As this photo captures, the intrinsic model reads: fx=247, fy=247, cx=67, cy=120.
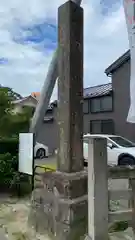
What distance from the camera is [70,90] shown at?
11.5ft

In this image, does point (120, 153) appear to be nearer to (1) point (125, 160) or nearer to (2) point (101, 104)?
(1) point (125, 160)

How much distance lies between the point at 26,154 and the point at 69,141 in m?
2.13

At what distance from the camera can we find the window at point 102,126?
13.4m

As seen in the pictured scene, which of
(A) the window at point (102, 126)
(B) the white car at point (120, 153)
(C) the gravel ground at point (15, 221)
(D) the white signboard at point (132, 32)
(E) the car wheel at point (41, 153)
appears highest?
(D) the white signboard at point (132, 32)

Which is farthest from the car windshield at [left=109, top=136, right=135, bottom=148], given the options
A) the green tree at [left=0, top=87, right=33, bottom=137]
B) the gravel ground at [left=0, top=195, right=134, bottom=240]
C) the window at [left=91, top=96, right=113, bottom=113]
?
the gravel ground at [left=0, top=195, right=134, bottom=240]

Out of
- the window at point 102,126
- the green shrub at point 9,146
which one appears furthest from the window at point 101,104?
the green shrub at point 9,146

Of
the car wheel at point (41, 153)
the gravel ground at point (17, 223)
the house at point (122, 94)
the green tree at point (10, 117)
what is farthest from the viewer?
the car wheel at point (41, 153)

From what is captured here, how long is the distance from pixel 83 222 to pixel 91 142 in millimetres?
1184

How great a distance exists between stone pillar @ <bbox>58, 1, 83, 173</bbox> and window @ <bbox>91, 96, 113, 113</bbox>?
1006cm

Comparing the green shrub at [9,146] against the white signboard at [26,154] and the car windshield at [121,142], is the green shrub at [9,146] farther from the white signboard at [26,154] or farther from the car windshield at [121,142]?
the car windshield at [121,142]

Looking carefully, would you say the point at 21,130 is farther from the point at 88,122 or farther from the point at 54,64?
the point at 88,122

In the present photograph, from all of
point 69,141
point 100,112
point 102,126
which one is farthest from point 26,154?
point 100,112

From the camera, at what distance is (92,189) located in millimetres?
2975

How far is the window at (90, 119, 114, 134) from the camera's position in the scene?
1345 cm
